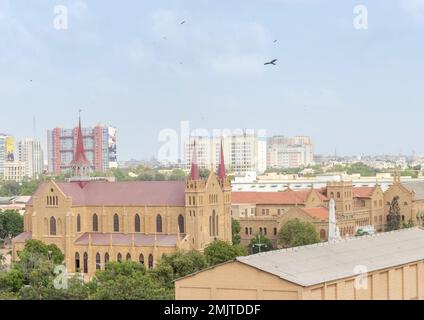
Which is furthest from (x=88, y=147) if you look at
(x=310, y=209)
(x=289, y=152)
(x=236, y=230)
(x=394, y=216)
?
(x=310, y=209)

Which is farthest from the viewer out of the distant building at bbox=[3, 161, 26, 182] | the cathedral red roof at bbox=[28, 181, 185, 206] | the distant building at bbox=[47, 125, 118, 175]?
the distant building at bbox=[3, 161, 26, 182]

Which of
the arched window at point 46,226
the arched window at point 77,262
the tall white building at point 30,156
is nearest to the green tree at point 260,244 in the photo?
the arched window at point 77,262

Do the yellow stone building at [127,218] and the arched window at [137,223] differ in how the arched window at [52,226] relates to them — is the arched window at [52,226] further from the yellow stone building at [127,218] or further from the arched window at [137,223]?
the arched window at [137,223]

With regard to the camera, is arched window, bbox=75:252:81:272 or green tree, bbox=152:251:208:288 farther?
arched window, bbox=75:252:81:272

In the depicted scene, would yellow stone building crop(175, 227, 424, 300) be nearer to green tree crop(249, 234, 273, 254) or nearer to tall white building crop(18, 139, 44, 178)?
green tree crop(249, 234, 273, 254)

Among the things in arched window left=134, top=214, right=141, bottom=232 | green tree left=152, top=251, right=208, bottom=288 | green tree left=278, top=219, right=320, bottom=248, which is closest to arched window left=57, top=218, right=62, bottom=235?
arched window left=134, top=214, right=141, bottom=232

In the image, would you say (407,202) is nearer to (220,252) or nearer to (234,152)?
(220,252)
